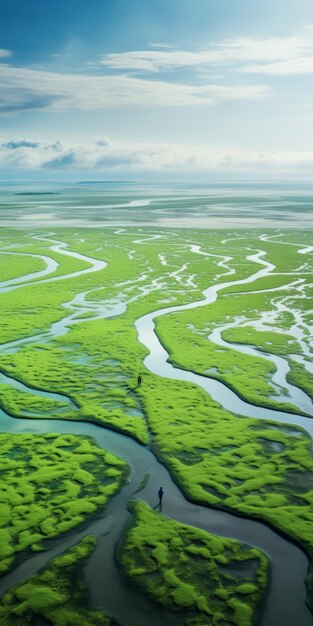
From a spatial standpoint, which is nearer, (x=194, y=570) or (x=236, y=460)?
(x=194, y=570)

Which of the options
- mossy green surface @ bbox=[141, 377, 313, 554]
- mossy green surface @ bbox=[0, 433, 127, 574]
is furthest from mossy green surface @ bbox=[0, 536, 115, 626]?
mossy green surface @ bbox=[141, 377, 313, 554]

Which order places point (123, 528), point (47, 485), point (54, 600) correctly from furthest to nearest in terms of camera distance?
point (47, 485) < point (123, 528) < point (54, 600)

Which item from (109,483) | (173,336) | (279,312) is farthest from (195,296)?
(109,483)

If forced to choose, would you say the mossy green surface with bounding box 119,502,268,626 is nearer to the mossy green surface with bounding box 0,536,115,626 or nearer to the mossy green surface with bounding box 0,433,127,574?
the mossy green surface with bounding box 0,536,115,626

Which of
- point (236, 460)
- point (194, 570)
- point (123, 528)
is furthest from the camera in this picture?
point (236, 460)

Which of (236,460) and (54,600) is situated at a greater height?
(54,600)

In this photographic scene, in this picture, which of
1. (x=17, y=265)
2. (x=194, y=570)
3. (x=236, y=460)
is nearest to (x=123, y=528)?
(x=194, y=570)

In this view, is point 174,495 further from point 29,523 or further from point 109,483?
point 29,523

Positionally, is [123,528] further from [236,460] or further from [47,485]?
[236,460]
